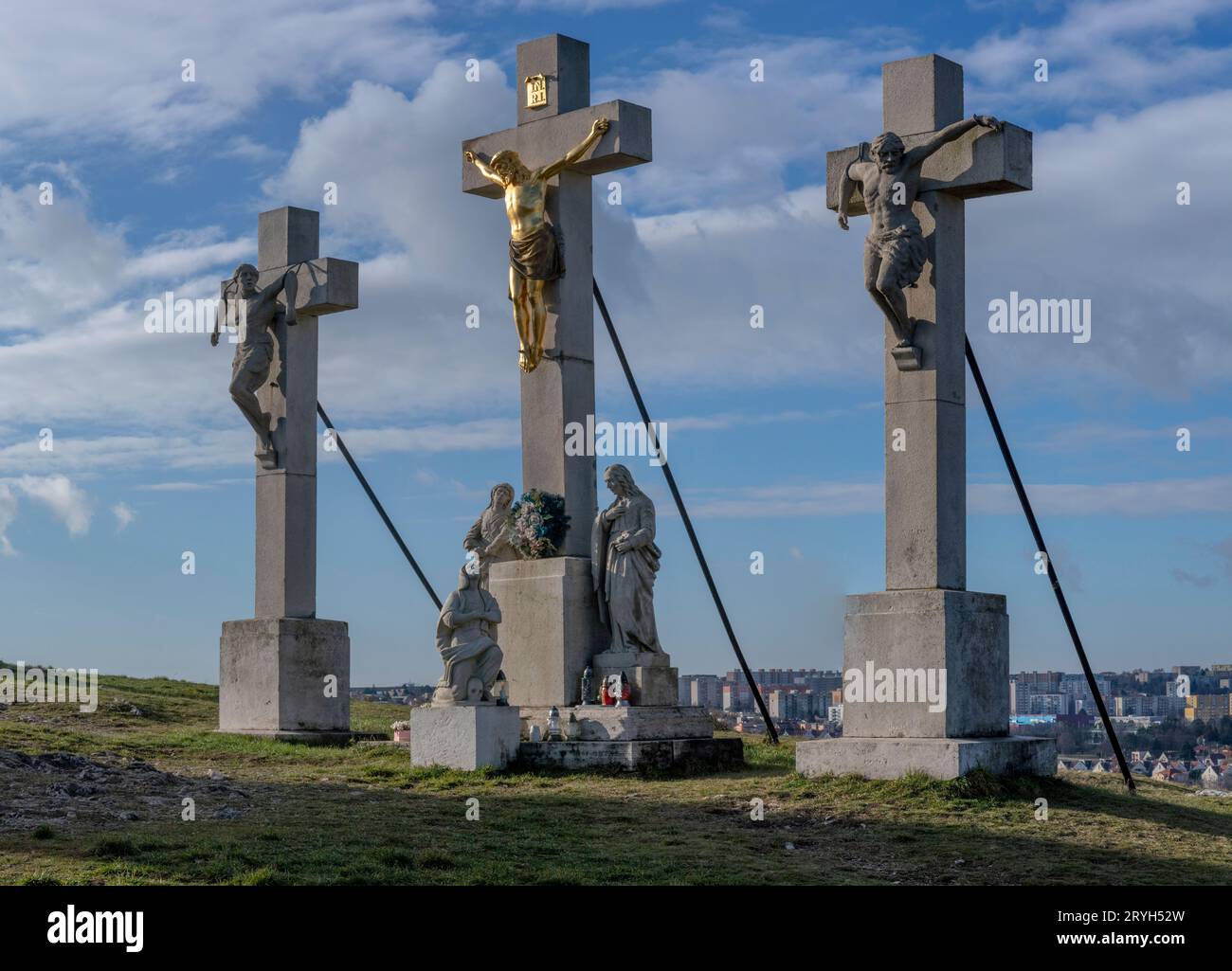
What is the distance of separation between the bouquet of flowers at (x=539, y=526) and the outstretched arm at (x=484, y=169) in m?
3.61

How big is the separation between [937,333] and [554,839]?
575cm

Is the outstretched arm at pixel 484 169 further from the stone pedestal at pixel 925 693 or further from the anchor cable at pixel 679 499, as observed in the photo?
the stone pedestal at pixel 925 693

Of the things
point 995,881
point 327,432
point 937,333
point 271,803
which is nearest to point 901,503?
point 937,333

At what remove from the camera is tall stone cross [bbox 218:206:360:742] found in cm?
2131

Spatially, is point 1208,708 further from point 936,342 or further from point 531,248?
point 531,248

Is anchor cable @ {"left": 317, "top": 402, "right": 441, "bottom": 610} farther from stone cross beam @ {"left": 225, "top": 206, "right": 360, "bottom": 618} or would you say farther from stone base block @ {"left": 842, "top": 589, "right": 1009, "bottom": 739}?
stone base block @ {"left": 842, "top": 589, "right": 1009, "bottom": 739}

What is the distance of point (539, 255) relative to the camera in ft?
59.6

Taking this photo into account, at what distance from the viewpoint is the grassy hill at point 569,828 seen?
1065cm

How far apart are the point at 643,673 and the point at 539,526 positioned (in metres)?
1.92

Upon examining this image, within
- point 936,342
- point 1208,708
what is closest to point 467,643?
point 936,342

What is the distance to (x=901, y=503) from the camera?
14.7m

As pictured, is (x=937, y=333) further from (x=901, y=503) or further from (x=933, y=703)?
(x=933, y=703)

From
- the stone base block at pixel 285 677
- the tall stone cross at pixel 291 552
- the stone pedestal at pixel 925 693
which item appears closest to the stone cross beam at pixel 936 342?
the stone pedestal at pixel 925 693
